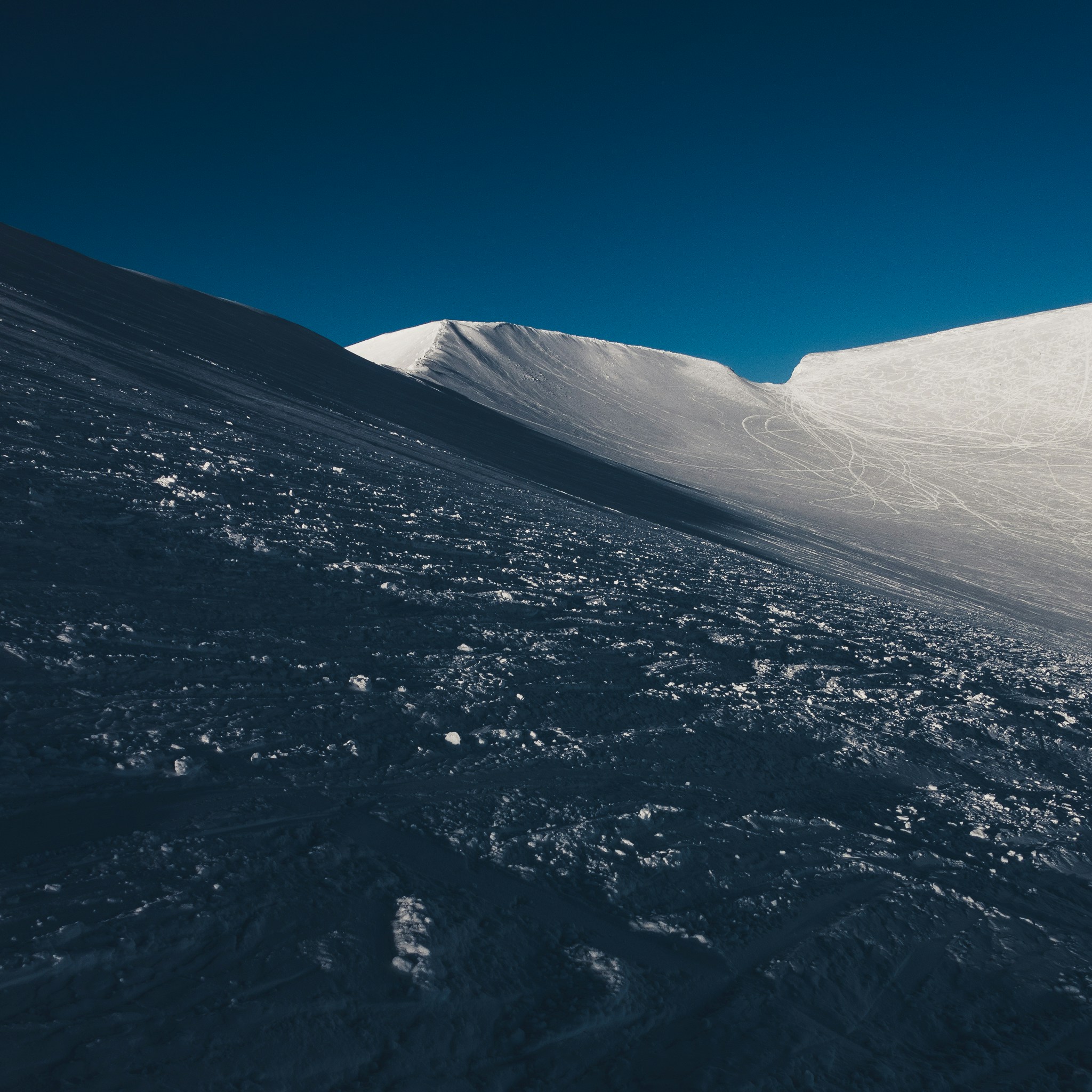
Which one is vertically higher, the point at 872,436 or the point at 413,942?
the point at 872,436

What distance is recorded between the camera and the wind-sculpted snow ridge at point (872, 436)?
1104 cm

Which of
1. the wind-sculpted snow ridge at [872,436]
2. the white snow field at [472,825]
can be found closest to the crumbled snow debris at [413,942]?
the white snow field at [472,825]

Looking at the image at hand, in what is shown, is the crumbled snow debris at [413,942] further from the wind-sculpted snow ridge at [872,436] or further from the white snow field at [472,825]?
the wind-sculpted snow ridge at [872,436]

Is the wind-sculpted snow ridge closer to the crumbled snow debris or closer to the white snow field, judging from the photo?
the white snow field

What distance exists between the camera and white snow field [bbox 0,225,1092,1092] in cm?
137

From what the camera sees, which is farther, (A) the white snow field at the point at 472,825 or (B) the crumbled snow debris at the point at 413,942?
(B) the crumbled snow debris at the point at 413,942

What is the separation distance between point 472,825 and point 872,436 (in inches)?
1000

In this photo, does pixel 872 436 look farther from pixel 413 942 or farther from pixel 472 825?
pixel 413 942

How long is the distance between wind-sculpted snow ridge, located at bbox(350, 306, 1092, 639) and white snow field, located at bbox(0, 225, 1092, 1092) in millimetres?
5281

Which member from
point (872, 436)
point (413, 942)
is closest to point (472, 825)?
point (413, 942)

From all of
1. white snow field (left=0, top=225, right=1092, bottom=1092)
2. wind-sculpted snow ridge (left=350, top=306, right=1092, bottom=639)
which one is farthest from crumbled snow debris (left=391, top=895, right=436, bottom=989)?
wind-sculpted snow ridge (left=350, top=306, right=1092, bottom=639)

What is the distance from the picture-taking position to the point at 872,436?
78.7 ft

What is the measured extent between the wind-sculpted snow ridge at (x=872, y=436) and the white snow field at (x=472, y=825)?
5.28 m

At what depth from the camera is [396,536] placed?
4535mm
